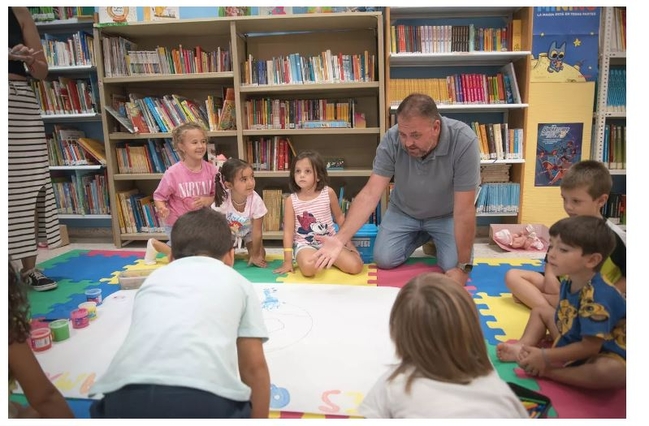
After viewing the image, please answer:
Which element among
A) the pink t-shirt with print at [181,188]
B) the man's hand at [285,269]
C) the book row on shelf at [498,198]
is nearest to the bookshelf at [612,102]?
the book row on shelf at [498,198]

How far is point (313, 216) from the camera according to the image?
2.78 metres

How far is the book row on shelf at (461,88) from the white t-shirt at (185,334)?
2.58 metres

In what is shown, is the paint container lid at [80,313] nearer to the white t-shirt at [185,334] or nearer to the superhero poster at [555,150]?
the white t-shirt at [185,334]

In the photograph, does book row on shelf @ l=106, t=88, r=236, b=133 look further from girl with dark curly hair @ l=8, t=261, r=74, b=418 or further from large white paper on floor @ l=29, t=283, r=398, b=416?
girl with dark curly hair @ l=8, t=261, r=74, b=418

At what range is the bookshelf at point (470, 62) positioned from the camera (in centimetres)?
330

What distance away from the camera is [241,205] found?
9.73 feet

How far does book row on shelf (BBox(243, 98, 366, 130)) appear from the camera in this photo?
347cm

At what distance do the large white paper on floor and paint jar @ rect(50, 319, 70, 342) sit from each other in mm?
26

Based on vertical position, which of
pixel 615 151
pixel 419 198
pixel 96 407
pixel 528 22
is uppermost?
pixel 528 22

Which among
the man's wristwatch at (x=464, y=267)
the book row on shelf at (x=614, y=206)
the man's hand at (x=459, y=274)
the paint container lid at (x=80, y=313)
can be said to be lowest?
the paint container lid at (x=80, y=313)

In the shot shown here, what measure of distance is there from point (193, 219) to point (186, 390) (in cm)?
45

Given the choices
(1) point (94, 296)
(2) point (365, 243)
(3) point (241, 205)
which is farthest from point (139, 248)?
(2) point (365, 243)
